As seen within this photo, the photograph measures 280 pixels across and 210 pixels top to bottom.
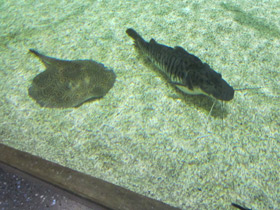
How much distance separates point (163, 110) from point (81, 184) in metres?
1.64

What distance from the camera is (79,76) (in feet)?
11.8

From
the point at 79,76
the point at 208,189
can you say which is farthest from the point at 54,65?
the point at 208,189

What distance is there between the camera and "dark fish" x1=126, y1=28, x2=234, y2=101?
9.56 feet

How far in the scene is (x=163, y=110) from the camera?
11.0 ft

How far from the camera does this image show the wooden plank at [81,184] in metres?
2.07

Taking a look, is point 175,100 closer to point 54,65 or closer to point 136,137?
point 136,137

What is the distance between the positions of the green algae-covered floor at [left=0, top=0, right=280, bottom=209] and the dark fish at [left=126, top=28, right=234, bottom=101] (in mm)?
328

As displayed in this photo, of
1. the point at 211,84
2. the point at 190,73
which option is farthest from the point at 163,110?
the point at 211,84

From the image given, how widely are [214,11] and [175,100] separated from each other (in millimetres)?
2793

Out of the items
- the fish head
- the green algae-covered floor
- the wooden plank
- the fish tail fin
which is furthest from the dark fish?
the wooden plank

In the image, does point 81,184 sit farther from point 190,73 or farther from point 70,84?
point 190,73

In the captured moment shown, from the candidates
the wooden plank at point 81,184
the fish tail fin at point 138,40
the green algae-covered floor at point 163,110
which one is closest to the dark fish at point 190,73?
the fish tail fin at point 138,40

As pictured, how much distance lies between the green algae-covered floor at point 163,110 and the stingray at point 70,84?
126 mm

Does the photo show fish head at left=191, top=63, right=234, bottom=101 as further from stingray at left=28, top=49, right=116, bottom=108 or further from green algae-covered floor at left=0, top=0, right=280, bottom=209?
stingray at left=28, top=49, right=116, bottom=108
